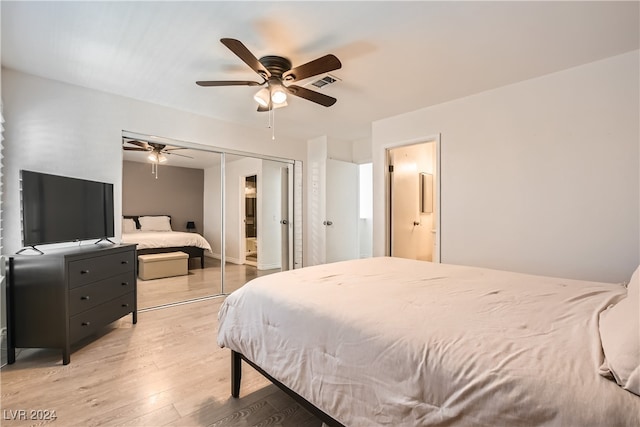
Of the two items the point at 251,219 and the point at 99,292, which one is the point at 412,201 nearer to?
the point at 251,219

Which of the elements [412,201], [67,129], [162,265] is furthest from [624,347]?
[162,265]

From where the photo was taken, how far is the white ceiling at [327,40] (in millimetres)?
1840

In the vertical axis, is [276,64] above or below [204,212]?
above

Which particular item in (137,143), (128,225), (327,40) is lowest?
(128,225)

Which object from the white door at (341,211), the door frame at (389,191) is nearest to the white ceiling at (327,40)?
the door frame at (389,191)

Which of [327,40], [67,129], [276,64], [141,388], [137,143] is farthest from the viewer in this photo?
[137,143]

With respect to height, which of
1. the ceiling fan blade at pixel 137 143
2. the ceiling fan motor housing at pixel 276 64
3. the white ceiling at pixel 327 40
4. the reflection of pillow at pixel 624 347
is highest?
the white ceiling at pixel 327 40

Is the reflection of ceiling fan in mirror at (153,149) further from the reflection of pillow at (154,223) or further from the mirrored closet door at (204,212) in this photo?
the reflection of pillow at (154,223)

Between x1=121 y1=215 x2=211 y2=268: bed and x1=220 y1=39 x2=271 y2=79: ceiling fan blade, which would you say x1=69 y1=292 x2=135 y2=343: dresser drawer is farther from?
x1=220 y1=39 x2=271 y2=79: ceiling fan blade

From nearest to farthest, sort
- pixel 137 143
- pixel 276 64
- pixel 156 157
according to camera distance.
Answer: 1. pixel 276 64
2. pixel 137 143
3. pixel 156 157

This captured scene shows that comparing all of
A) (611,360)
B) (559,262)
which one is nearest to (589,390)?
(611,360)

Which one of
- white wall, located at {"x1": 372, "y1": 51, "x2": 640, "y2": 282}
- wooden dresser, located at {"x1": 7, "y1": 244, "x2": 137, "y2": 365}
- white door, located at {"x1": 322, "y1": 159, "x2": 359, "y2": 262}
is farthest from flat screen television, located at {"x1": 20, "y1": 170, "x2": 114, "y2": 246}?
white wall, located at {"x1": 372, "y1": 51, "x2": 640, "y2": 282}

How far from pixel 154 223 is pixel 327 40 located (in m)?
3.07

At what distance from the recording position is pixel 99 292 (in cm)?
254
